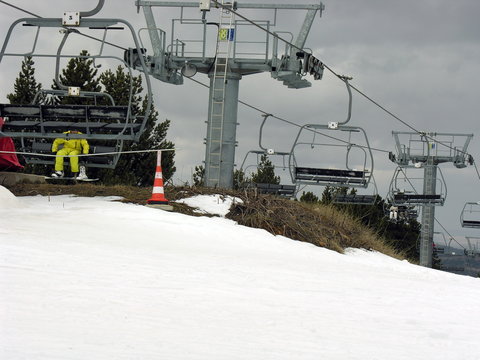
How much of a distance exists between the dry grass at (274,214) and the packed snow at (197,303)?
2862 millimetres

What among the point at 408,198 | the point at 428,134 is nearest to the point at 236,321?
the point at 408,198

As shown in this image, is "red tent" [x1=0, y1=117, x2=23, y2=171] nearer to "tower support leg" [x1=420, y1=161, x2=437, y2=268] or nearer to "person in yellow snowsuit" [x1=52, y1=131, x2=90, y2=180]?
"person in yellow snowsuit" [x1=52, y1=131, x2=90, y2=180]

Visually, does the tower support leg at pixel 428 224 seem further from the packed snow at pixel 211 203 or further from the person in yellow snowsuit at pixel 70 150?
the packed snow at pixel 211 203

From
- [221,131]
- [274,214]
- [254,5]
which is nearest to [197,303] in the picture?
[274,214]

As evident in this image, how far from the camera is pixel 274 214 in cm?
1519

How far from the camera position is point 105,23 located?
43.9 ft

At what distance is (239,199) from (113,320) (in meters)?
9.86

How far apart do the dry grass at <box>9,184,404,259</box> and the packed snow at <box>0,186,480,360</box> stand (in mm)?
2862

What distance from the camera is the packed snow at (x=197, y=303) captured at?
5.60 meters

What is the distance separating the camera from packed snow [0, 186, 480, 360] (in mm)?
5602

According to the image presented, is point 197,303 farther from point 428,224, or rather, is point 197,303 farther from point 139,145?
point 428,224

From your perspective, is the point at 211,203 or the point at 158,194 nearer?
the point at 158,194

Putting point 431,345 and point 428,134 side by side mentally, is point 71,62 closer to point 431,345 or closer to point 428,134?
point 428,134

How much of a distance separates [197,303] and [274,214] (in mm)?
8318
